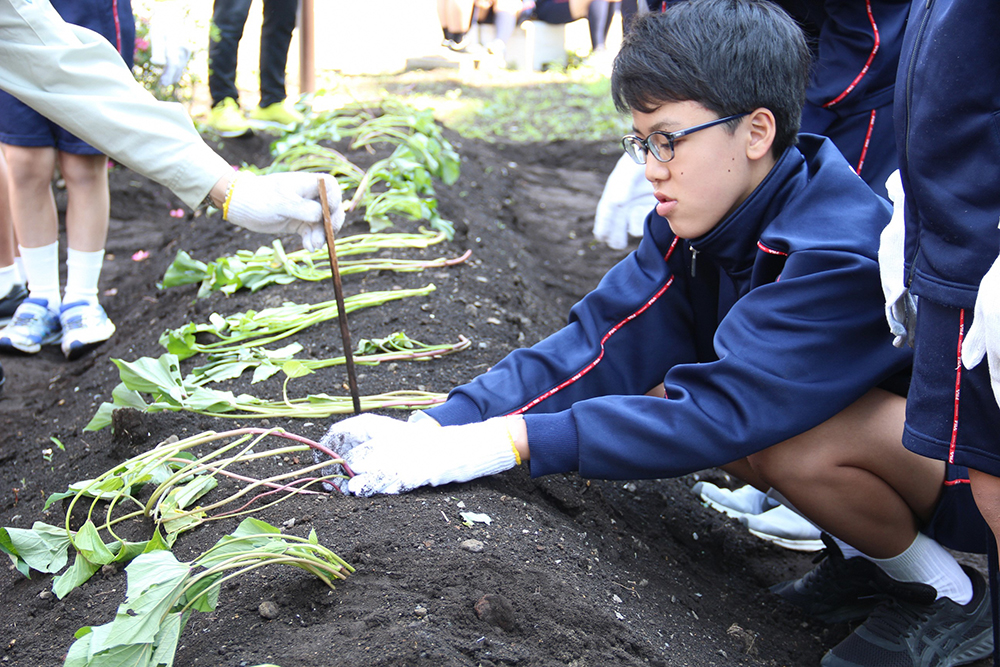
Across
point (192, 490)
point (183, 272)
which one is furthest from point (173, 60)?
point (192, 490)

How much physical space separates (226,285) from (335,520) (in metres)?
1.46

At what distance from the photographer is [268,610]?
1.25m

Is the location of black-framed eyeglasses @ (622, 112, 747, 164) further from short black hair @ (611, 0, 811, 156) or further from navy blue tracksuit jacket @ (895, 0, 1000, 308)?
navy blue tracksuit jacket @ (895, 0, 1000, 308)

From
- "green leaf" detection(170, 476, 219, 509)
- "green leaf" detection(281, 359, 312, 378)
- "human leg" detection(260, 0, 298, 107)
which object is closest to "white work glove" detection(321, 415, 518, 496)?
"green leaf" detection(170, 476, 219, 509)

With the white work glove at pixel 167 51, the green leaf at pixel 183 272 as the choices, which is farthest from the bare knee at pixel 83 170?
the white work glove at pixel 167 51

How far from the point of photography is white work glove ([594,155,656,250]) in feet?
8.07

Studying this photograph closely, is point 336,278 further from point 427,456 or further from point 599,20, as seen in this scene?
point 599,20

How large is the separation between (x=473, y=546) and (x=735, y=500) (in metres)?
0.90

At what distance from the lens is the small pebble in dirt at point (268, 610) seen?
1.25 metres

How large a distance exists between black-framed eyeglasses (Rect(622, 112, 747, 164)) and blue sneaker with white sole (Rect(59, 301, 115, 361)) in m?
2.03

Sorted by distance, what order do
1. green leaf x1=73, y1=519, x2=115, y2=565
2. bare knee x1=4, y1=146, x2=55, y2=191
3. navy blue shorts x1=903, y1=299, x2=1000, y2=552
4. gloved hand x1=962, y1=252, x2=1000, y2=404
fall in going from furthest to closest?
1. bare knee x1=4, y1=146, x2=55, y2=191
2. green leaf x1=73, y1=519, x2=115, y2=565
3. navy blue shorts x1=903, y1=299, x2=1000, y2=552
4. gloved hand x1=962, y1=252, x2=1000, y2=404

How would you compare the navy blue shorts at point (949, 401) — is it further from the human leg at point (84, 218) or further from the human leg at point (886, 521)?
the human leg at point (84, 218)

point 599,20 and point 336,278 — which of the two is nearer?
point 336,278

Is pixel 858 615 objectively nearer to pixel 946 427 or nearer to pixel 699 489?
pixel 699 489
